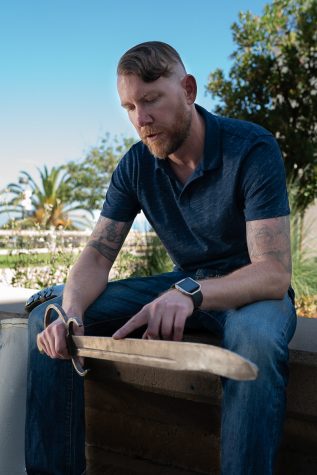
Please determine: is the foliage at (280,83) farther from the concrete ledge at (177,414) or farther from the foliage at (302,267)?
the concrete ledge at (177,414)

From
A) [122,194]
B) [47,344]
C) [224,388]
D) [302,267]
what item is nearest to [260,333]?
[224,388]

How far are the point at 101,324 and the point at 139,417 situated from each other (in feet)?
1.55

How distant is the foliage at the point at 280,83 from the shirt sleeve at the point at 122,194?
19.4 ft

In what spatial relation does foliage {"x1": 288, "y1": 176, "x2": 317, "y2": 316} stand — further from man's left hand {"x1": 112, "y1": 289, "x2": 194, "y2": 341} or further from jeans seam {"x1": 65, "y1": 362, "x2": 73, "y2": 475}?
man's left hand {"x1": 112, "y1": 289, "x2": 194, "y2": 341}

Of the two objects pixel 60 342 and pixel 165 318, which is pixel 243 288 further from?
pixel 60 342

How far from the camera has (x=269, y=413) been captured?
1.46m

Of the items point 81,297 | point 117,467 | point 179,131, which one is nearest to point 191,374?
point 81,297

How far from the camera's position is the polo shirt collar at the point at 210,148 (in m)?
1.92

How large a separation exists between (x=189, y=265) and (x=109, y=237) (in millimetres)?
295

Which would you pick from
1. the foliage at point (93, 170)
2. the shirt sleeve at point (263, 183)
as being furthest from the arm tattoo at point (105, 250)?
the foliage at point (93, 170)

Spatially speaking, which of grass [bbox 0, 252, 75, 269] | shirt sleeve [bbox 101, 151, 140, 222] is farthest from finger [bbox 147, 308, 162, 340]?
grass [bbox 0, 252, 75, 269]

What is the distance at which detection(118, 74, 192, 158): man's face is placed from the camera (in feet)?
6.09

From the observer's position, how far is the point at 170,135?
1.92m

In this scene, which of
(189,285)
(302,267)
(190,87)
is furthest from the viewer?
(302,267)
